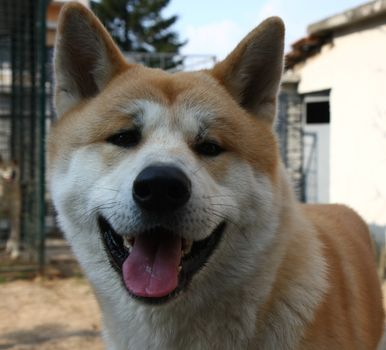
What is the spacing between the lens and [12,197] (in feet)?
23.3

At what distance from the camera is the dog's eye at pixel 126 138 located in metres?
2.08

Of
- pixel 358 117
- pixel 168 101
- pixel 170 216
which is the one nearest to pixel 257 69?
pixel 168 101

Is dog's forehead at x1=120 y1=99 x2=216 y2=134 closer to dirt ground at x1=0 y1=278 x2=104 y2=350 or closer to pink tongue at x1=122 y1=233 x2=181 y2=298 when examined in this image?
pink tongue at x1=122 y1=233 x2=181 y2=298

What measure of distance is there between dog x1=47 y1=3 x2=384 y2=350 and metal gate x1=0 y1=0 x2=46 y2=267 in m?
3.62

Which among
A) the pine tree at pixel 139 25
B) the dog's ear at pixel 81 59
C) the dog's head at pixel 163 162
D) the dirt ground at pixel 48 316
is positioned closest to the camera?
the dog's head at pixel 163 162

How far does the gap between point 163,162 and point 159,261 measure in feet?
1.19

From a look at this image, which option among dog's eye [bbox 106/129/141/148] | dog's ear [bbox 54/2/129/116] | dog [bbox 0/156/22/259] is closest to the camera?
dog's eye [bbox 106/129/141/148]

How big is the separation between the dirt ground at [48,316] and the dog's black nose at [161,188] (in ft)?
8.19

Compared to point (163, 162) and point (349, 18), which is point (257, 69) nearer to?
point (163, 162)

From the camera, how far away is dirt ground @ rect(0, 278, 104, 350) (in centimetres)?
397

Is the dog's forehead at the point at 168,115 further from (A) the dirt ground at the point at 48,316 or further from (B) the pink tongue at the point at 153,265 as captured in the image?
(A) the dirt ground at the point at 48,316

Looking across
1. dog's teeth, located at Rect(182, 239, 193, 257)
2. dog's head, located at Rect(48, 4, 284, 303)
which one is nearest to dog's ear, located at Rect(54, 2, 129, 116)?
dog's head, located at Rect(48, 4, 284, 303)

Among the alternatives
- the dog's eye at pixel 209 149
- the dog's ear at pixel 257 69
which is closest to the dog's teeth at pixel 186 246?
the dog's eye at pixel 209 149

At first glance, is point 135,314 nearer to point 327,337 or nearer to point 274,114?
point 327,337
